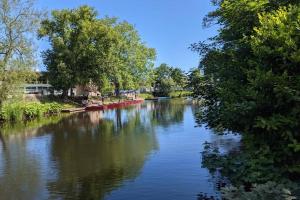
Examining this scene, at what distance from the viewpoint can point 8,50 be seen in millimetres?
46250

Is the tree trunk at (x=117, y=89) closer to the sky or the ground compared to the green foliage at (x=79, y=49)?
closer to the ground

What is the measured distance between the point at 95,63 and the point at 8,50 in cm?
2509

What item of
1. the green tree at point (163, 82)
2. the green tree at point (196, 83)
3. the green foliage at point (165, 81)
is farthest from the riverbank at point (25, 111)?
the green tree at point (163, 82)

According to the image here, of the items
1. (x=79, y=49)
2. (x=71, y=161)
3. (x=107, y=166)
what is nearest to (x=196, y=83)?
(x=107, y=166)

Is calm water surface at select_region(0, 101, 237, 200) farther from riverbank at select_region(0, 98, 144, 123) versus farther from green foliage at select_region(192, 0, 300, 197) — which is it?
riverbank at select_region(0, 98, 144, 123)

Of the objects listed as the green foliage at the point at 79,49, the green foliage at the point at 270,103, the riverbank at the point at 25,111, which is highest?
the green foliage at the point at 79,49

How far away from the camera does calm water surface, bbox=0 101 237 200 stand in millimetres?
13984

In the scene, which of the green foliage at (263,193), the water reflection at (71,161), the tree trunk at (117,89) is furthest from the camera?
the tree trunk at (117,89)

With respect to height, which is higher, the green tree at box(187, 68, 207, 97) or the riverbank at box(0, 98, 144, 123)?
the green tree at box(187, 68, 207, 97)

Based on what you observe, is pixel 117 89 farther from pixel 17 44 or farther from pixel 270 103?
pixel 270 103

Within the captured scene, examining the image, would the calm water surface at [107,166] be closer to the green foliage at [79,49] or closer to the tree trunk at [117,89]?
the green foliage at [79,49]

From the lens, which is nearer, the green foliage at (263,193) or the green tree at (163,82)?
the green foliage at (263,193)

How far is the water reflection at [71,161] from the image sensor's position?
14594mm

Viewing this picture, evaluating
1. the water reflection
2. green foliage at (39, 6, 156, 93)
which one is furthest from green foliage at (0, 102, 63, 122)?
green foliage at (39, 6, 156, 93)
